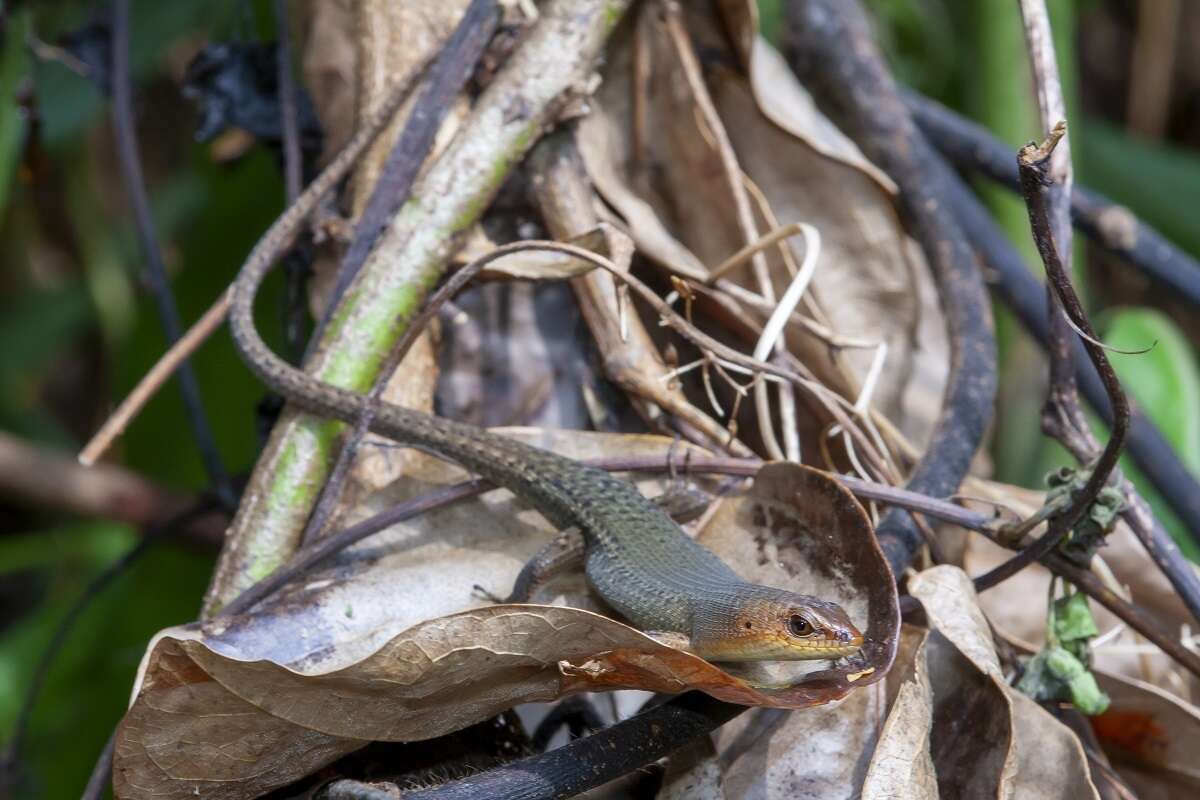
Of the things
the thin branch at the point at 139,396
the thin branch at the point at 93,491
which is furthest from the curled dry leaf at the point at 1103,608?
the thin branch at the point at 93,491

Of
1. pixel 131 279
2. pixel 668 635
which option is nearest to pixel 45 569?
pixel 131 279

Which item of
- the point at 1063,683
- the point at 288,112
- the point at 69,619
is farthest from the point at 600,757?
the point at 288,112

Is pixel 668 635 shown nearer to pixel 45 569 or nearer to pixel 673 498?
pixel 673 498

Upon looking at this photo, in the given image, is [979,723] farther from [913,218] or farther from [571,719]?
[913,218]

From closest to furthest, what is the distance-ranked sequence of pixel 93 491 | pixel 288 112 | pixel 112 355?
1. pixel 288 112
2. pixel 93 491
3. pixel 112 355

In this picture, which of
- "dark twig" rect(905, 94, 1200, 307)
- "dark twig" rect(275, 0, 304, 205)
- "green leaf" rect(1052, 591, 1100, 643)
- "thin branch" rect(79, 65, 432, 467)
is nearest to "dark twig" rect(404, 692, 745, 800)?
"green leaf" rect(1052, 591, 1100, 643)
